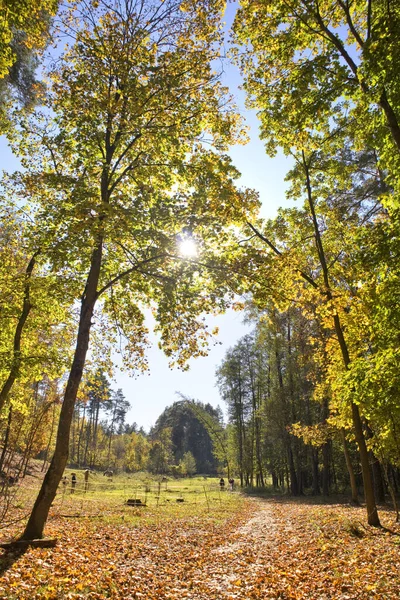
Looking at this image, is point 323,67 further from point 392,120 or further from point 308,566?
point 308,566

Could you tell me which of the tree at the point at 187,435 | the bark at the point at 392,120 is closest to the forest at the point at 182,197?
the bark at the point at 392,120

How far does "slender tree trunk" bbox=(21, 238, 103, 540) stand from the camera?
24.9ft

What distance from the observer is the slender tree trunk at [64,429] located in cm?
758

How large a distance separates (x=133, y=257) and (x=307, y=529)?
998 cm

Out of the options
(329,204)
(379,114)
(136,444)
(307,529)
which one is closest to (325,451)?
(307,529)

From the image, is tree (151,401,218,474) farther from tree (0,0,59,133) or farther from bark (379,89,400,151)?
bark (379,89,400,151)

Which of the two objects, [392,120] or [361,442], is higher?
[392,120]

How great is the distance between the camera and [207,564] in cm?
762

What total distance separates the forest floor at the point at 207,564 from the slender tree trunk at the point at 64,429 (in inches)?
29.0

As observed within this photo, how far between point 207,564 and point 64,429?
14.4 ft

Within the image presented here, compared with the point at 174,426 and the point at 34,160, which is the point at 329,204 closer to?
the point at 34,160

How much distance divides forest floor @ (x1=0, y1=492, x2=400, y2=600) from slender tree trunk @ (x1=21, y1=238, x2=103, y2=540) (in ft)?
2.42

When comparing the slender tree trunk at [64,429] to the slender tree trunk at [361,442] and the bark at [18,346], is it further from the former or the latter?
the slender tree trunk at [361,442]

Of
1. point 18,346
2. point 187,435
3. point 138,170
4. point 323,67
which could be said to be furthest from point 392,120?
point 187,435
